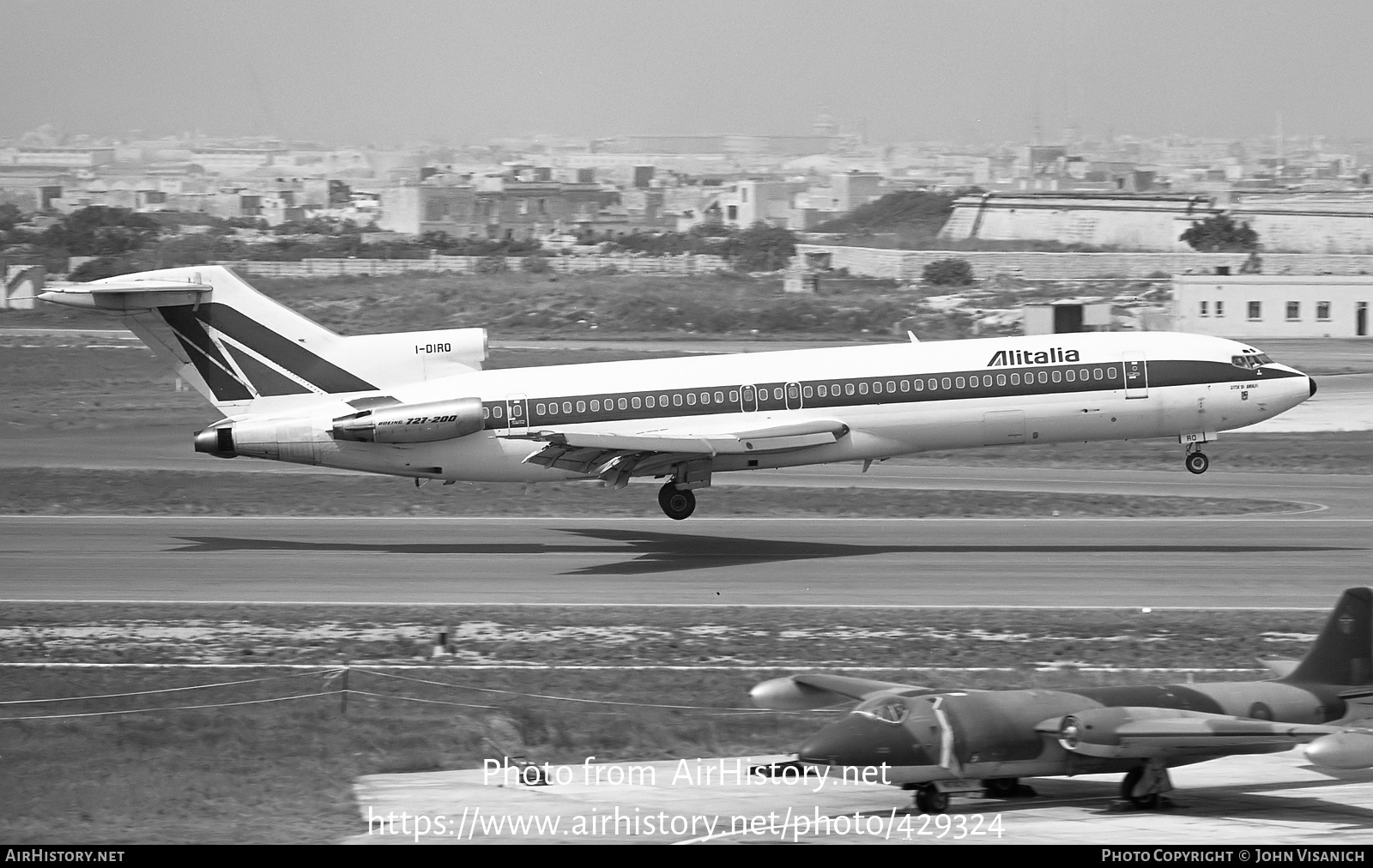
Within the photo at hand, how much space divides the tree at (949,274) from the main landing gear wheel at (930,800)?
3896 inches

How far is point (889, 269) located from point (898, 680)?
104m

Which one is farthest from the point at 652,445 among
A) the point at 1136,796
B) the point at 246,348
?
the point at 1136,796

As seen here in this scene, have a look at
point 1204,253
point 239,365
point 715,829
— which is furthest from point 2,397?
point 1204,253

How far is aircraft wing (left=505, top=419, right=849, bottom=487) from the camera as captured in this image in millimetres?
31188

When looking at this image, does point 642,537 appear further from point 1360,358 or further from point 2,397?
point 1360,358

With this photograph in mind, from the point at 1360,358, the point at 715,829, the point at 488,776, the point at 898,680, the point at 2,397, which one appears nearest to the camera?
the point at 715,829

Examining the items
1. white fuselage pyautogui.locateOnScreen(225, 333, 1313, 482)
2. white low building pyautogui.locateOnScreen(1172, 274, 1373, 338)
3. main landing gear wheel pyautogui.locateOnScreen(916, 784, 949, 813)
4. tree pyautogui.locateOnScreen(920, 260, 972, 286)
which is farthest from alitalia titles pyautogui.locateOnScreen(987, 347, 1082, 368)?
tree pyautogui.locateOnScreen(920, 260, 972, 286)

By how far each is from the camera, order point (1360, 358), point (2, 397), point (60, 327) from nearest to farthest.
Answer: point (2, 397) < point (1360, 358) < point (60, 327)

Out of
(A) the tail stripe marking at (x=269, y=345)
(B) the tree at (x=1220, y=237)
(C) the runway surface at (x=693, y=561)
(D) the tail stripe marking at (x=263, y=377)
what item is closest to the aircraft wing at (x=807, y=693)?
(C) the runway surface at (x=693, y=561)

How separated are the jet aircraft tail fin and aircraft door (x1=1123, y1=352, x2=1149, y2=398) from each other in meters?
14.6

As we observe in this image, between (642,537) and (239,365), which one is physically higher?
(239,365)

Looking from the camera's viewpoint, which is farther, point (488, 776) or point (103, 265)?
point (103, 265)

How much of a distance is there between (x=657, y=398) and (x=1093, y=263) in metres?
93.5

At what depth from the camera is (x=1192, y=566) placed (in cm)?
3002
